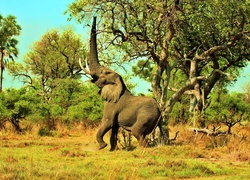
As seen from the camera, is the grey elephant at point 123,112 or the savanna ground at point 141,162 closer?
the savanna ground at point 141,162

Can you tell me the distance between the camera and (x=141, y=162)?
37.5 ft

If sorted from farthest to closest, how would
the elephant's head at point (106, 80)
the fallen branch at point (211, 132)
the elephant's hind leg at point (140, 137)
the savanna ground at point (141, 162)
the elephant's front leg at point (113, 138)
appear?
1. the fallen branch at point (211, 132)
2. the elephant's head at point (106, 80)
3. the elephant's front leg at point (113, 138)
4. the elephant's hind leg at point (140, 137)
5. the savanna ground at point (141, 162)

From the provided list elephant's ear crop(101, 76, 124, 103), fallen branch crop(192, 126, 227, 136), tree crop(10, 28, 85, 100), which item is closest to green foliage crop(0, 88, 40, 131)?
elephant's ear crop(101, 76, 124, 103)

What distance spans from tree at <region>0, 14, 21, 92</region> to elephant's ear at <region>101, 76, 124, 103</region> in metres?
22.1

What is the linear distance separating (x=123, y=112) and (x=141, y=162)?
4325 millimetres

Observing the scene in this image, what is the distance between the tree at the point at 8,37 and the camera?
36.8m

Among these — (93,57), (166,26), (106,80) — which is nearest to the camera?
(106,80)

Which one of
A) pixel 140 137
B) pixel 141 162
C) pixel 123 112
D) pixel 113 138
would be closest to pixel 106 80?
pixel 123 112

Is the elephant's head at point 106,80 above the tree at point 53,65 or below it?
below

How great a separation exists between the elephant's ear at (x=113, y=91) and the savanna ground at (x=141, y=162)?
1827 mm

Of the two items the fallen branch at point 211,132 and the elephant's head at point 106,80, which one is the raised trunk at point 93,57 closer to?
the elephant's head at point 106,80

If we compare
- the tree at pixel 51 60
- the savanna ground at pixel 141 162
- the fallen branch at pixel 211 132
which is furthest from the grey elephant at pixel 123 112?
the tree at pixel 51 60

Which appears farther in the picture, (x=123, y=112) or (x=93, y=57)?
(x=93, y=57)

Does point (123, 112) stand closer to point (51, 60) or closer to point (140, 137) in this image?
point (140, 137)
